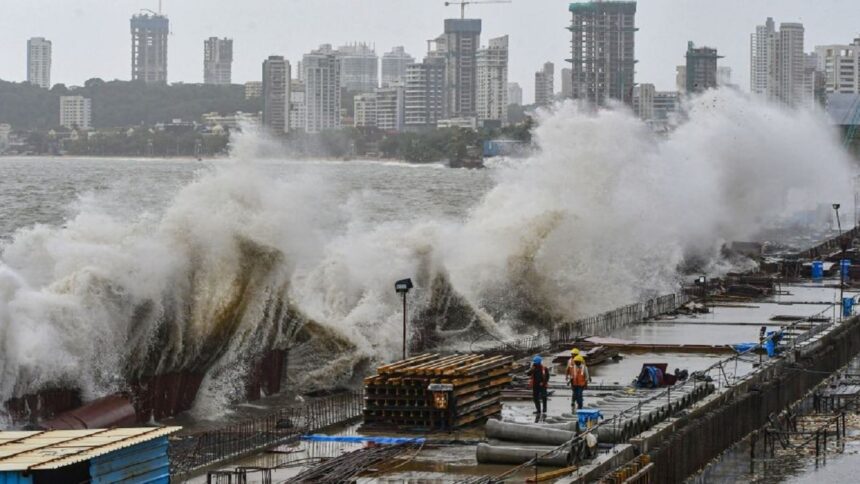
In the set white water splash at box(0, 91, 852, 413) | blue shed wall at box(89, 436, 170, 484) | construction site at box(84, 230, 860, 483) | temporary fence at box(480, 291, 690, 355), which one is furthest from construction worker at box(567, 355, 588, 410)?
temporary fence at box(480, 291, 690, 355)

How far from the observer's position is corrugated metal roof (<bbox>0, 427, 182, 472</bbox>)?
16.4 metres

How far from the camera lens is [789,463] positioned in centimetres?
2600

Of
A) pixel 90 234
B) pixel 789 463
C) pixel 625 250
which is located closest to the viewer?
pixel 789 463

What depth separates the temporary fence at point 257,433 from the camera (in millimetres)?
22703

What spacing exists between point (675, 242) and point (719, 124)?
13455mm

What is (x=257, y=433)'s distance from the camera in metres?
24.7

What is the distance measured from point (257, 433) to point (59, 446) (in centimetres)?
760

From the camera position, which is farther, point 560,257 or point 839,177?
point 839,177

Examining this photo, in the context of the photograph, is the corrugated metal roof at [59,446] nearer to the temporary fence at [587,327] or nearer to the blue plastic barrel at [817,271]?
the temporary fence at [587,327]

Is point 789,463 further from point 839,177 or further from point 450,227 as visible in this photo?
point 839,177

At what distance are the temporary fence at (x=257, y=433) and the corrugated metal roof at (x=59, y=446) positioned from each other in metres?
3.43

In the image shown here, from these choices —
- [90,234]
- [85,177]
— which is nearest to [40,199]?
[85,177]

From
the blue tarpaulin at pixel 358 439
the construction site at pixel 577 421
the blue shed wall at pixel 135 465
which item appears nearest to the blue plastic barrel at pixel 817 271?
the construction site at pixel 577 421

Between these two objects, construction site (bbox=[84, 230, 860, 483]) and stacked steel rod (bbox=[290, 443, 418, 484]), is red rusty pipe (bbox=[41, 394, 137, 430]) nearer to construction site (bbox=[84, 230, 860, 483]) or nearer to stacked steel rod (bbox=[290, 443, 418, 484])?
construction site (bbox=[84, 230, 860, 483])
